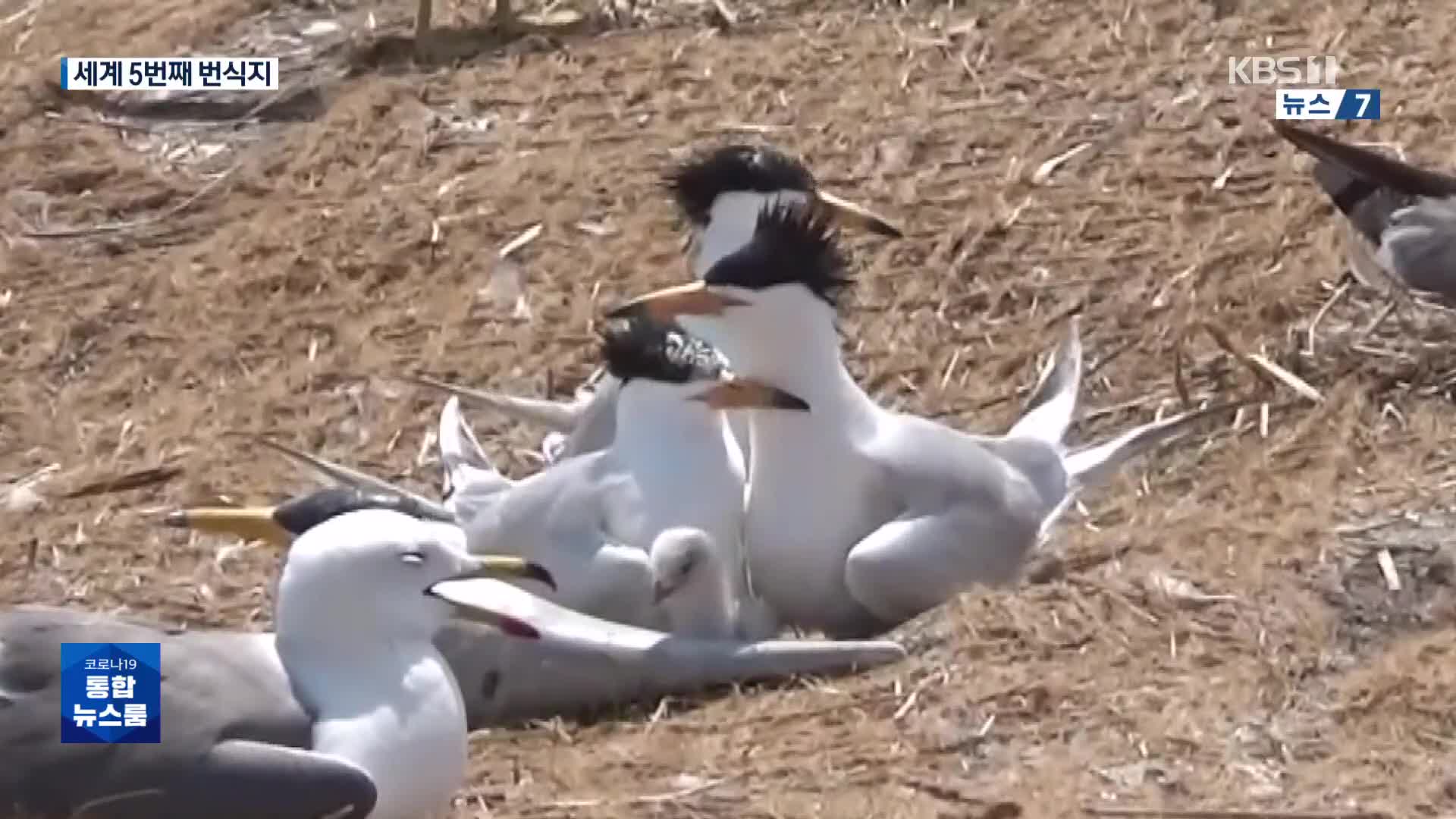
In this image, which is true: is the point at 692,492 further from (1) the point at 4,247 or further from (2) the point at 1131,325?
(1) the point at 4,247

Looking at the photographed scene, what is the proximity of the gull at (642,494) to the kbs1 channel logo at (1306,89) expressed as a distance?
2.54 meters

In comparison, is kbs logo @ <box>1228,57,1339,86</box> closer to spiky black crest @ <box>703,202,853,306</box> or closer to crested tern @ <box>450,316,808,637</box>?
spiky black crest @ <box>703,202,853,306</box>

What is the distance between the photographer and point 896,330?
718cm

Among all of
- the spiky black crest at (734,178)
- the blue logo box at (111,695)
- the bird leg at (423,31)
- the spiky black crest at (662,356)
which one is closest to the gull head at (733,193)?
the spiky black crest at (734,178)

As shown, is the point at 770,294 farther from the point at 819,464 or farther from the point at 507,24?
the point at 507,24

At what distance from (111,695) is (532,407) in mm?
2362

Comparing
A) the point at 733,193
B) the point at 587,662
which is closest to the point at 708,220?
the point at 733,193

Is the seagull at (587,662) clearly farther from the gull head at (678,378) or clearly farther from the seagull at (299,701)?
the seagull at (299,701)

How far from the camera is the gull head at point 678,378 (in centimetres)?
582

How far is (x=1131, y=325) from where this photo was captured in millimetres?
7008

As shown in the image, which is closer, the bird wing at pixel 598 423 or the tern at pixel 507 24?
the bird wing at pixel 598 423

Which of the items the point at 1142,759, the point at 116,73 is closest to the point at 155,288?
the point at 116,73

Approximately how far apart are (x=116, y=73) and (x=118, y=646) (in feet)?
15.2

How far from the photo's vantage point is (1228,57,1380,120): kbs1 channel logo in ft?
25.8
